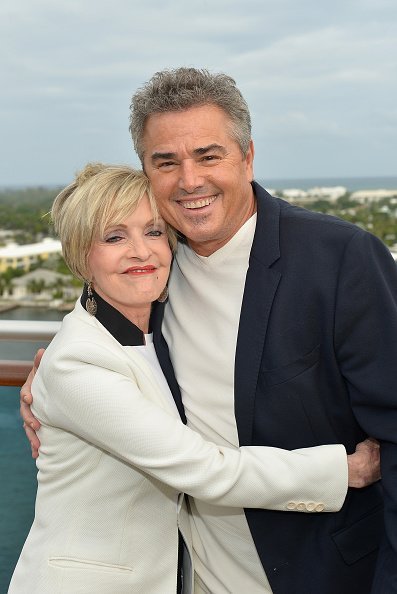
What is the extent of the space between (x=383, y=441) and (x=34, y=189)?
115 feet

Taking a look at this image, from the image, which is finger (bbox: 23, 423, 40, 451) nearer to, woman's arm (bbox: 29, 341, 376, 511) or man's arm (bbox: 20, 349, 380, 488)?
man's arm (bbox: 20, 349, 380, 488)

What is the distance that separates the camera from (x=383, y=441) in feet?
4.72

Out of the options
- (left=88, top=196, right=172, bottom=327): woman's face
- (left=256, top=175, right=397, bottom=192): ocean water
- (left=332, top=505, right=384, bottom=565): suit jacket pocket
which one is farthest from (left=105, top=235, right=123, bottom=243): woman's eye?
(left=256, top=175, right=397, bottom=192): ocean water

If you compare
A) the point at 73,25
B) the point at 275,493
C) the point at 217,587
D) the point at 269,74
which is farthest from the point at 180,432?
the point at 73,25

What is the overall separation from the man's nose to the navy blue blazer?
0.47ft

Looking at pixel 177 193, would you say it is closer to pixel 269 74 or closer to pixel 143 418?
pixel 143 418

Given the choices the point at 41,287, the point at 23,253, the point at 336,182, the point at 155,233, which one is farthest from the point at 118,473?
the point at 336,182

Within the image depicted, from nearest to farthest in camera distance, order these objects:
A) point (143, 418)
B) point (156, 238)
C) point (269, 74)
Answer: point (143, 418) < point (156, 238) < point (269, 74)

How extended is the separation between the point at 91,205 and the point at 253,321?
1.27 ft

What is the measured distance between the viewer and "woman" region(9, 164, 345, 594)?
4.41 feet

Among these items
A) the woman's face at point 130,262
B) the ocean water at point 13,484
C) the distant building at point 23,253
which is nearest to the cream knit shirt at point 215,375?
the woman's face at point 130,262

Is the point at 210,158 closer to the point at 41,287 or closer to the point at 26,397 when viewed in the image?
the point at 26,397

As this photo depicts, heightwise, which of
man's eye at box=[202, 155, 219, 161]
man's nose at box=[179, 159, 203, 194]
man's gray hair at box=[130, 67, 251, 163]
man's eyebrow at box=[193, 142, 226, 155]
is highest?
man's gray hair at box=[130, 67, 251, 163]

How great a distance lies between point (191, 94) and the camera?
1.53m
